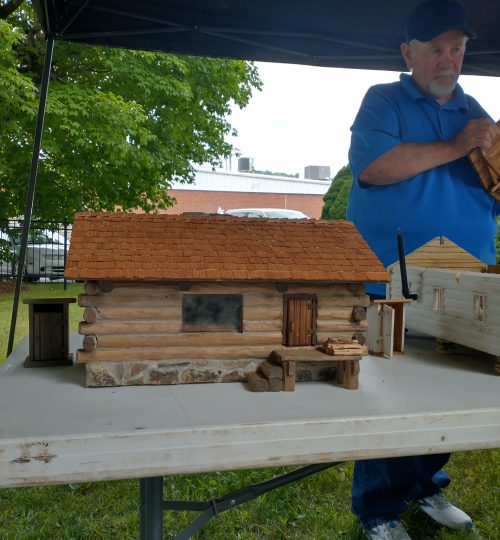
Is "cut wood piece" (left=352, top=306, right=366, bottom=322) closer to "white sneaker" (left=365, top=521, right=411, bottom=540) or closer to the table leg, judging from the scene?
the table leg

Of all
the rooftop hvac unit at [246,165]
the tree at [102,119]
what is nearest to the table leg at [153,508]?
the tree at [102,119]

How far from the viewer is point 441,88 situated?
2.87m

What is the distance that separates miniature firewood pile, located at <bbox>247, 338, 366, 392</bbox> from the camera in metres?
1.96

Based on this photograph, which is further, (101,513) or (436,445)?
(101,513)

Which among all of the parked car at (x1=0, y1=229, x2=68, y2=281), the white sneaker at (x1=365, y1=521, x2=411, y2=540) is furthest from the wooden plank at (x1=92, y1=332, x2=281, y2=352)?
the parked car at (x1=0, y1=229, x2=68, y2=281)

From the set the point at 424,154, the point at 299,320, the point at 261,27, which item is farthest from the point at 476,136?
the point at 299,320

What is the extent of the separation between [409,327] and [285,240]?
895 millimetres

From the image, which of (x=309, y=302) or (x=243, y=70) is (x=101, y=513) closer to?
(x=309, y=302)

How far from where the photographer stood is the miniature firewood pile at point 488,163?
2.90m

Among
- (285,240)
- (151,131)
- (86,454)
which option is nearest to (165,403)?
(86,454)

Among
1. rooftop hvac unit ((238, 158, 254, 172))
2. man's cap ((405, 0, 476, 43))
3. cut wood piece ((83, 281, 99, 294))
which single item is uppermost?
rooftop hvac unit ((238, 158, 254, 172))

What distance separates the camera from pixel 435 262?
273 centimetres

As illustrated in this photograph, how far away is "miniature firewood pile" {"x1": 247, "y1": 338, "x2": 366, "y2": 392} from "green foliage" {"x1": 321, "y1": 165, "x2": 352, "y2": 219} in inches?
177

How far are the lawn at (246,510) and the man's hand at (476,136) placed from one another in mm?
1967
